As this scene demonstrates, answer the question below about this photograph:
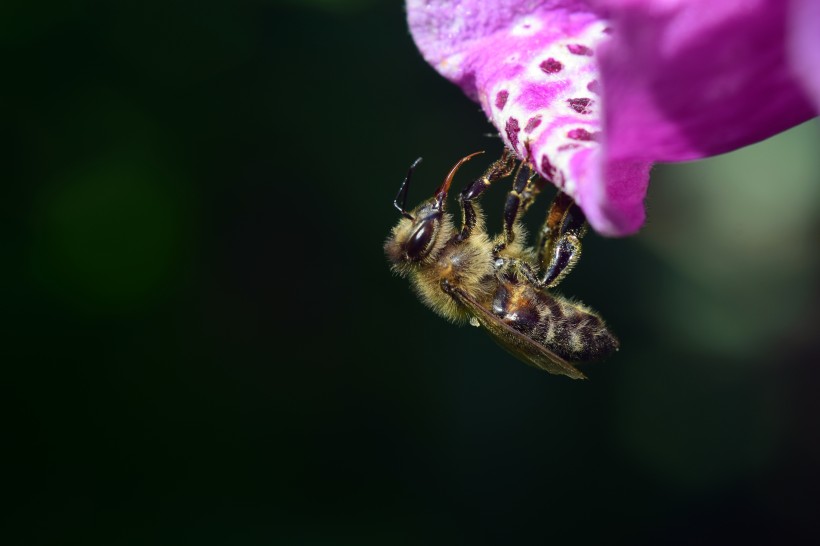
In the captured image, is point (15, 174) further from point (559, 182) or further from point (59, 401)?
point (559, 182)

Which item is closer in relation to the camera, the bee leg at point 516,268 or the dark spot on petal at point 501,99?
the dark spot on petal at point 501,99

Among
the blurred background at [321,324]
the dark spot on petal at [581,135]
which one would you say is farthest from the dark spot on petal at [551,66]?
the blurred background at [321,324]

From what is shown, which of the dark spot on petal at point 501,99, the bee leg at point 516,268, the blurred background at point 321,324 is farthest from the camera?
the blurred background at point 321,324

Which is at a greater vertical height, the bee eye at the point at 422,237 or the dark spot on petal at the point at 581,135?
the dark spot on petal at the point at 581,135

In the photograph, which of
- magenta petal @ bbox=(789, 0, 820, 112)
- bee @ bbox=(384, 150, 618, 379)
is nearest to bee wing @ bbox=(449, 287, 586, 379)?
bee @ bbox=(384, 150, 618, 379)

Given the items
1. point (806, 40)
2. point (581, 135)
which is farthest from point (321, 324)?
point (806, 40)

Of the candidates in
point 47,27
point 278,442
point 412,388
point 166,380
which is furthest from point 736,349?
point 47,27

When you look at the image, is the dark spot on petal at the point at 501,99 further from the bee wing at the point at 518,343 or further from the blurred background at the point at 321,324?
the blurred background at the point at 321,324
